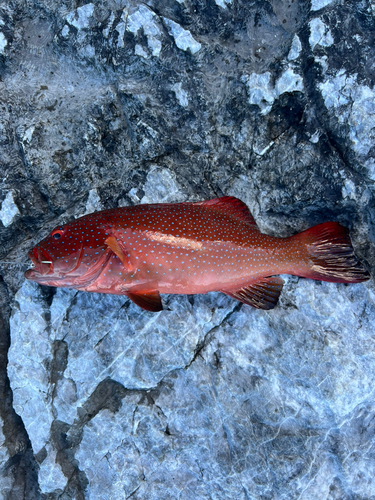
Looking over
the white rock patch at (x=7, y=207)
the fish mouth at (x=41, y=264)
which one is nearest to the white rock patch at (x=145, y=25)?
the white rock patch at (x=7, y=207)

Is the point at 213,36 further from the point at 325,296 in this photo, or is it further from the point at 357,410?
the point at 357,410

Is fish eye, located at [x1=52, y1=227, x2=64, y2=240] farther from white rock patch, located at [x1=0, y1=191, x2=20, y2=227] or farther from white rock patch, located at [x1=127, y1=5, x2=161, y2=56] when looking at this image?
white rock patch, located at [x1=127, y1=5, x2=161, y2=56]

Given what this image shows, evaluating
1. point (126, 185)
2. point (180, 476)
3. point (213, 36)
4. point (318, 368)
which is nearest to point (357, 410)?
point (318, 368)

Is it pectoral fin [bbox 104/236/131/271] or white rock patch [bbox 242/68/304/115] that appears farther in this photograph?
white rock patch [bbox 242/68/304/115]

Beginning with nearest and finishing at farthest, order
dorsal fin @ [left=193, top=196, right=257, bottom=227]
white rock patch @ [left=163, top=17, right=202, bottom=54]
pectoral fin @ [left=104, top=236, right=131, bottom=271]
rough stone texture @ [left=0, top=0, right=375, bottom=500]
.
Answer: pectoral fin @ [left=104, top=236, right=131, bottom=271] < rough stone texture @ [left=0, top=0, right=375, bottom=500] < dorsal fin @ [left=193, top=196, right=257, bottom=227] < white rock patch @ [left=163, top=17, right=202, bottom=54]

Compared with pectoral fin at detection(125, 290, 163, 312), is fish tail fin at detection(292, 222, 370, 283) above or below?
above

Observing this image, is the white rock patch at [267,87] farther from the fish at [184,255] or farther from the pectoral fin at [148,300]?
the pectoral fin at [148,300]

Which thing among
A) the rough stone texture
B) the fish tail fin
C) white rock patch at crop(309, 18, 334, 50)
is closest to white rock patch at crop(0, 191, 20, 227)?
the rough stone texture
